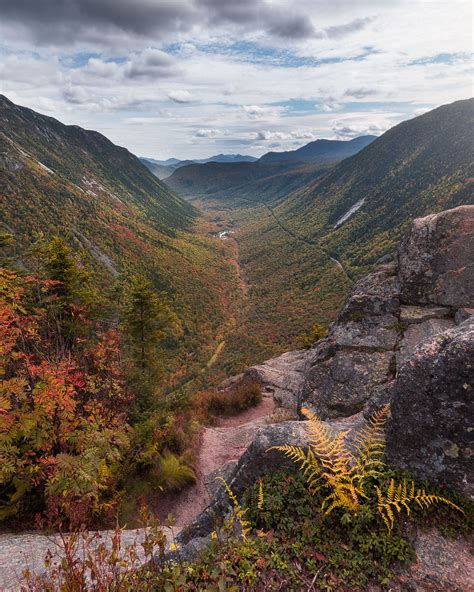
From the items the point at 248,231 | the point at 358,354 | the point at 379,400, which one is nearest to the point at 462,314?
the point at 358,354

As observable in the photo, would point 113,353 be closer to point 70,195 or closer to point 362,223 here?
point 70,195

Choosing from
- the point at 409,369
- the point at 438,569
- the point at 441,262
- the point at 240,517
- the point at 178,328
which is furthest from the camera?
the point at 178,328

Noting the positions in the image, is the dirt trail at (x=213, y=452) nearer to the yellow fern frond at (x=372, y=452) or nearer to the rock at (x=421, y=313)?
the yellow fern frond at (x=372, y=452)

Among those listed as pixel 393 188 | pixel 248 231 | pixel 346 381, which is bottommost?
pixel 346 381

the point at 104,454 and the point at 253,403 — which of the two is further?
the point at 253,403

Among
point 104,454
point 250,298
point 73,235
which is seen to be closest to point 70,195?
point 73,235

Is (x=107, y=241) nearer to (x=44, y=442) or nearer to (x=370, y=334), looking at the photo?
(x=370, y=334)

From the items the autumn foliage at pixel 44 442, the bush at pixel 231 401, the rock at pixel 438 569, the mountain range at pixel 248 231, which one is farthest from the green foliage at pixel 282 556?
the mountain range at pixel 248 231

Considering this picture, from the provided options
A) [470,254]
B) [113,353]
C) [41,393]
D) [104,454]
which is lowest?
[104,454]
